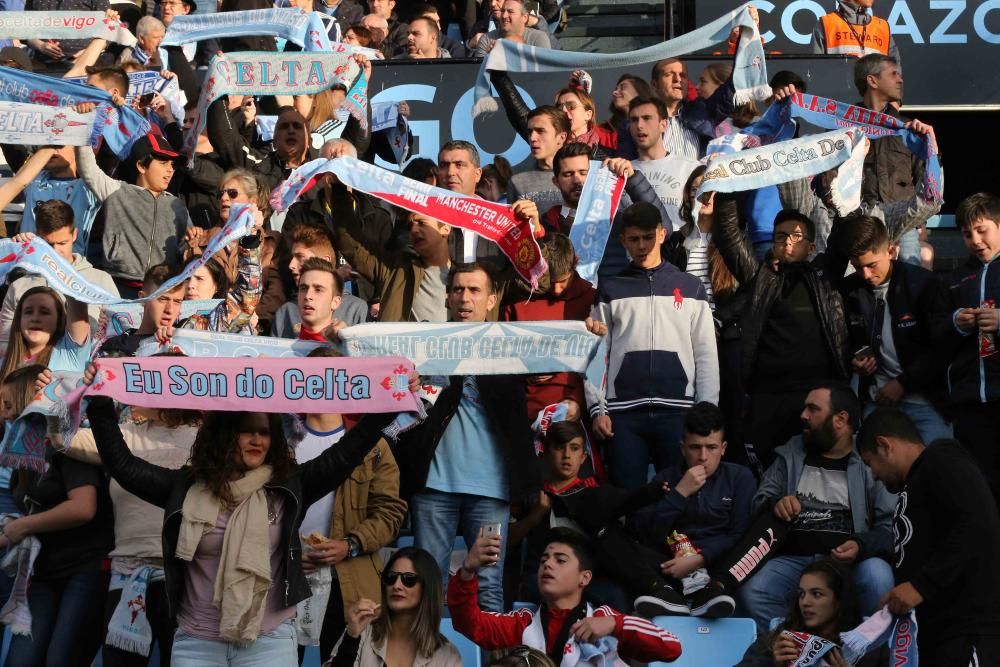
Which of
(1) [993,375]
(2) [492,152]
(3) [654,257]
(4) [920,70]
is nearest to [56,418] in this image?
(3) [654,257]

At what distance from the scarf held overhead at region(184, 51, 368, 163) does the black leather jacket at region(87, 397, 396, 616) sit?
4720 mm

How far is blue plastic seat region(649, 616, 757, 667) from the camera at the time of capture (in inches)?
282

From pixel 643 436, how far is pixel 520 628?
1.77m

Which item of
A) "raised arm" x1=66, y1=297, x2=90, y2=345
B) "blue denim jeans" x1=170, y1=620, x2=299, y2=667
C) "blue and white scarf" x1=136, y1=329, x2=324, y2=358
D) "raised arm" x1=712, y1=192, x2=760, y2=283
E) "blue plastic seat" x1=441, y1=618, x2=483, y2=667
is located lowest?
"blue plastic seat" x1=441, y1=618, x2=483, y2=667

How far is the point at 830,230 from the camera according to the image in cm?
971

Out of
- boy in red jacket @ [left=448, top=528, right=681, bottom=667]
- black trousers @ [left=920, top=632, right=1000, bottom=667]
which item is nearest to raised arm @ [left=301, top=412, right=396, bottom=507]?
boy in red jacket @ [left=448, top=528, right=681, bottom=667]

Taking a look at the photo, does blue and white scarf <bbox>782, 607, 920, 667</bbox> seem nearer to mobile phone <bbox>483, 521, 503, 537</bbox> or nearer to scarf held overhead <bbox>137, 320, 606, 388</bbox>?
mobile phone <bbox>483, 521, 503, 537</bbox>

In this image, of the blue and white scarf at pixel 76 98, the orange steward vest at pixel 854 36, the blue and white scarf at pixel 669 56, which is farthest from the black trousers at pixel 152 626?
the orange steward vest at pixel 854 36

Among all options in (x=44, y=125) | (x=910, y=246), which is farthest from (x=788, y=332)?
(x=44, y=125)

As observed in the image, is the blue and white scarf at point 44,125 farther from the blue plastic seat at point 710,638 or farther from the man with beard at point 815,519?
the blue plastic seat at point 710,638

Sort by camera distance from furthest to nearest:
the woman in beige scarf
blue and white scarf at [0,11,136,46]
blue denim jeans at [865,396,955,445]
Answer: blue and white scarf at [0,11,136,46], blue denim jeans at [865,396,955,445], the woman in beige scarf

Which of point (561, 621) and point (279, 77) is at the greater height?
point (279, 77)

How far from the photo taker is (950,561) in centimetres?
639

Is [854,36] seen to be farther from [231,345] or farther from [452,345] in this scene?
[231,345]
